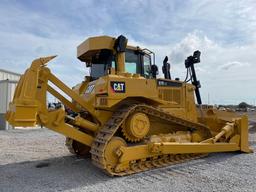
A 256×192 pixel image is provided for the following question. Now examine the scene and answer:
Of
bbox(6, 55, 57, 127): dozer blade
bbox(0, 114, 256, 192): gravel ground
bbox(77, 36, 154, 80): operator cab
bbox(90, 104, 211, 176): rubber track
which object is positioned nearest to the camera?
bbox(0, 114, 256, 192): gravel ground

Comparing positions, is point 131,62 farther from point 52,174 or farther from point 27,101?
point 52,174

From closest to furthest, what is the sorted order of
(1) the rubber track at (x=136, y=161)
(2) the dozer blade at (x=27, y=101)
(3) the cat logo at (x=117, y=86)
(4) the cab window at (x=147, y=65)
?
1. (2) the dozer blade at (x=27, y=101)
2. (1) the rubber track at (x=136, y=161)
3. (3) the cat logo at (x=117, y=86)
4. (4) the cab window at (x=147, y=65)

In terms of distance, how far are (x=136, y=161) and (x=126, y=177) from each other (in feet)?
1.86

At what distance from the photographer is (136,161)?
22.1 ft

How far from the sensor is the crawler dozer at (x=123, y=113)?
20.7 ft

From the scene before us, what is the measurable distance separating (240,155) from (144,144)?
324 cm

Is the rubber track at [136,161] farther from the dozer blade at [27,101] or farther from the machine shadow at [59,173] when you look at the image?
the dozer blade at [27,101]

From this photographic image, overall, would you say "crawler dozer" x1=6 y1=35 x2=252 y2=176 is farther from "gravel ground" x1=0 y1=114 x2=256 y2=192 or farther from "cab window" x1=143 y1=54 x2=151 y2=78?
"gravel ground" x1=0 y1=114 x2=256 y2=192

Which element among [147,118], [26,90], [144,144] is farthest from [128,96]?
[26,90]

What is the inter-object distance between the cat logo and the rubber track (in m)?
0.45

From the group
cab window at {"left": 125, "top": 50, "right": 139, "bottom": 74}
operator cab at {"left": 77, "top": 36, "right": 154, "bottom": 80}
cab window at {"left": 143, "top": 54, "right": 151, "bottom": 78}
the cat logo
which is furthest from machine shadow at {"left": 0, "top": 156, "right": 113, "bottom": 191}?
cab window at {"left": 143, "top": 54, "right": 151, "bottom": 78}

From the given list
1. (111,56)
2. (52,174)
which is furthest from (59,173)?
(111,56)

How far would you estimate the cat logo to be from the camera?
21.6ft

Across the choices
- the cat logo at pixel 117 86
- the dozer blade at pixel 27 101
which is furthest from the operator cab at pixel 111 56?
the dozer blade at pixel 27 101
